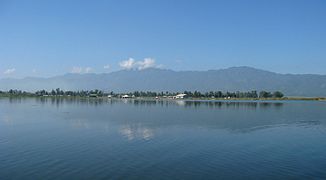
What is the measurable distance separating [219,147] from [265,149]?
3419 millimetres

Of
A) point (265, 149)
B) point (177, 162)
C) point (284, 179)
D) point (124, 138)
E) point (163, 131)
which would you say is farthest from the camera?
point (163, 131)

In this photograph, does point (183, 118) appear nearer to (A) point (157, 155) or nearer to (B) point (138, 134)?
(B) point (138, 134)

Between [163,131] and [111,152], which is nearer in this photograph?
[111,152]

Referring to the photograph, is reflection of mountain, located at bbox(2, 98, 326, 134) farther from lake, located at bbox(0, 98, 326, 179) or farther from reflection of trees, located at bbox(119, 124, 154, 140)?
lake, located at bbox(0, 98, 326, 179)

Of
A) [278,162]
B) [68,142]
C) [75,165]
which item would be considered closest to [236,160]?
[278,162]

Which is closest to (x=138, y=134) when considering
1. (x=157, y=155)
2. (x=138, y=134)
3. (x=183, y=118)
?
(x=138, y=134)

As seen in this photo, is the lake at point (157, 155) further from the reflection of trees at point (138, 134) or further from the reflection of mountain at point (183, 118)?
the reflection of mountain at point (183, 118)

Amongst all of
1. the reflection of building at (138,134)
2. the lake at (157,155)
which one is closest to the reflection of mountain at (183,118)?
the reflection of building at (138,134)

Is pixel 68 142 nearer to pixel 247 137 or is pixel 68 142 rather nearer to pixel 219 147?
pixel 219 147

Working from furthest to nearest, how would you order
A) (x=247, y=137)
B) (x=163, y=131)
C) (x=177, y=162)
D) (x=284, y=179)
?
(x=163, y=131) → (x=247, y=137) → (x=177, y=162) → (x=284, y=179)

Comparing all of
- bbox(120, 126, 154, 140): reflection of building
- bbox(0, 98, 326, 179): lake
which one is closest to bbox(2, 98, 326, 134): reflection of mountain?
bbox(120, 126, 154, 140): reflection of building

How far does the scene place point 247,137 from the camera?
3472 cm

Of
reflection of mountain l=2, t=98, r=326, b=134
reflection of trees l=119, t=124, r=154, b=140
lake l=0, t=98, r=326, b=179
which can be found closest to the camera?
lake l=0, t=98, r=326, b=179

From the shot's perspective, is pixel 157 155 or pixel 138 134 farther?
pixel 138 134
